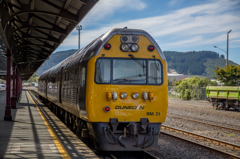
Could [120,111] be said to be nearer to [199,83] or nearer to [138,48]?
[138,48]

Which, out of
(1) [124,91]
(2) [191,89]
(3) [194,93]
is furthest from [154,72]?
(2) [191,89]

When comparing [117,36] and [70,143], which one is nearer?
[117,36]

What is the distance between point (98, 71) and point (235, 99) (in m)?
17.3

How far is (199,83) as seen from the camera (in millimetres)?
38031

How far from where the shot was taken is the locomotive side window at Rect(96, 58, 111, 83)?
6859 millimetres

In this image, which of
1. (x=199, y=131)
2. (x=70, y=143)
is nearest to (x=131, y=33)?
(x=70, y=143)

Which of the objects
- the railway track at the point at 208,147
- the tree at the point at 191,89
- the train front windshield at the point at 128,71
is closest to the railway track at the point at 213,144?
the railway track at the point at 208,147

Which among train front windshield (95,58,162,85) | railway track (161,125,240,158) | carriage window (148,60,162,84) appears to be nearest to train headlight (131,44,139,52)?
train front windshield (95,58,162,85)

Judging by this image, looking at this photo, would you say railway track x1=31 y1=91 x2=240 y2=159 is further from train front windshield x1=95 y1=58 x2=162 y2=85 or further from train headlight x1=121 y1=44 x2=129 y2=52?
train headlight x1=121 y1=44 x2=129 y2=52

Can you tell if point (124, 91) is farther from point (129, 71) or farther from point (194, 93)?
point (194, 93)

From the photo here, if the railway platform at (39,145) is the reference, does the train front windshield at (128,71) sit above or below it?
above

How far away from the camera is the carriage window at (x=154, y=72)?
7.19 meters

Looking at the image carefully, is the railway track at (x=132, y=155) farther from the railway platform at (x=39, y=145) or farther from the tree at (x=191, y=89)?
the tree at (x=191, y=89)

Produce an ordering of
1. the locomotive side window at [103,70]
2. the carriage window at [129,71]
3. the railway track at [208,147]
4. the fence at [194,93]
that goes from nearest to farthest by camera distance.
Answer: the locomotive side window at [103,70] < the carriage window at [129,71] < the railway track at [208,147] < the fence at [194,93]
